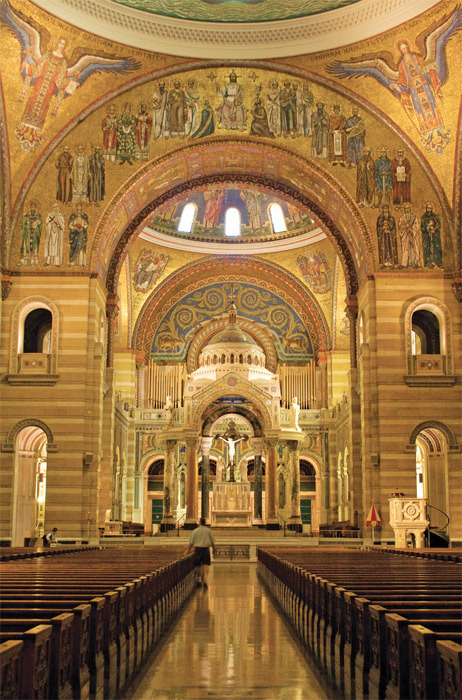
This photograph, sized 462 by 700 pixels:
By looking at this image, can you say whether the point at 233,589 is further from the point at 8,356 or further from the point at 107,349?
the point at 107,349

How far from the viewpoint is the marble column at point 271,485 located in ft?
108

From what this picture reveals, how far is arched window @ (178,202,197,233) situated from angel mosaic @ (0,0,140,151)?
14.6 metres

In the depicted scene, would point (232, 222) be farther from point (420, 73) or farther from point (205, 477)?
point (420, 73)

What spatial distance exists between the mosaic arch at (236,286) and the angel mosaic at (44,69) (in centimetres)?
1594

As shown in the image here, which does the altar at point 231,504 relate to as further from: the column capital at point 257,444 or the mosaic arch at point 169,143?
the mosaic arch at point 169,143

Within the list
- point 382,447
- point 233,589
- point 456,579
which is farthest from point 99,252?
point 456,579

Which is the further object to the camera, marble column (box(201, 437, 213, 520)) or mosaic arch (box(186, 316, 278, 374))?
mosaic arch (box(186, 316, 278, 374))

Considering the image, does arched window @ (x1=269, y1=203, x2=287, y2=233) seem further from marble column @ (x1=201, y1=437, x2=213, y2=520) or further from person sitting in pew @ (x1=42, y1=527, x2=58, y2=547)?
person sitting in pew @ (x1=42, y1=527, x2=58, y2=547)

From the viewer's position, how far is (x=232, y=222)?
135ft

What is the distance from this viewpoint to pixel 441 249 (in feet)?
86.8

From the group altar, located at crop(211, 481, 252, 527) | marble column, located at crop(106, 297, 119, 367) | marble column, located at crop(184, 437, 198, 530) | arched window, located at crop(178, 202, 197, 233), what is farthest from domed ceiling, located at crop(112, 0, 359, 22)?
altar, located at crop(211, 481, 252, 527)

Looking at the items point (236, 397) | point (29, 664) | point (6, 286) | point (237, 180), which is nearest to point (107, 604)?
point (29, 664)

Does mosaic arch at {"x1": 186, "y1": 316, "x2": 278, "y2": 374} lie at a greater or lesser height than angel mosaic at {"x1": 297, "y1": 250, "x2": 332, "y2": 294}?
lesser

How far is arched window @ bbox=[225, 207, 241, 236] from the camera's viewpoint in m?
41.1
